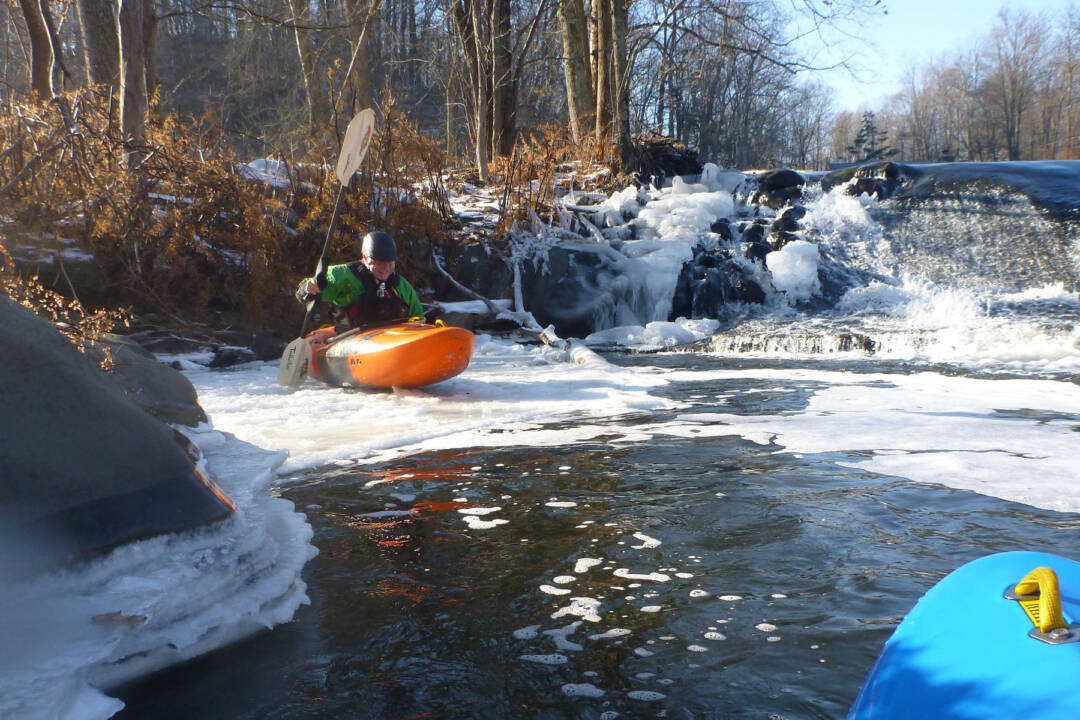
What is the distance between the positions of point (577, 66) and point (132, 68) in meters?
9.48

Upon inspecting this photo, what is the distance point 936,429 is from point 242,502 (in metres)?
3.91

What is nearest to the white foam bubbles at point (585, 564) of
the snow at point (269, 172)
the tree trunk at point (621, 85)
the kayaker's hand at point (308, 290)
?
the kayaker's hand at point (308, 290)

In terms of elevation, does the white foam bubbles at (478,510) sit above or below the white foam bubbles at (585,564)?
below

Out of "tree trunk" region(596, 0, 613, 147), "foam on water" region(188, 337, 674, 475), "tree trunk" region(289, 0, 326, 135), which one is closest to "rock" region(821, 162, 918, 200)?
"tree trunk" region(596, 0, 613, 147)

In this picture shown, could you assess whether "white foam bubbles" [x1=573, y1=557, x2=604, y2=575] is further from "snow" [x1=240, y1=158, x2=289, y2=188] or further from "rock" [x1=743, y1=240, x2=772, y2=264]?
"rock" [x1=743, y1=240, x2=772, y2=264]

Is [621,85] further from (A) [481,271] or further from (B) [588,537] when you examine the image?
(B) [588,537]

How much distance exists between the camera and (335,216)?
8.31 m

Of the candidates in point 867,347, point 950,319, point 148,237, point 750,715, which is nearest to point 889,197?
point 950,319

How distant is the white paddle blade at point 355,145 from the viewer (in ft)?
27.7

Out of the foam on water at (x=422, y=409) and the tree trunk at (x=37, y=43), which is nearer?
the foam on water at (x=422, y=409)

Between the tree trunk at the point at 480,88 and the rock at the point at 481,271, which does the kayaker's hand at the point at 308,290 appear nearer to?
the rock at the point at 481,271

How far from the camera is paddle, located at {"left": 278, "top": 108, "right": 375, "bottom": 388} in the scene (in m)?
7.45

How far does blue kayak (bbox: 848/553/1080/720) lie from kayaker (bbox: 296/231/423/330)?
6023mm

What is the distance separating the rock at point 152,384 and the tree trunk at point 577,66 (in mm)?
12491
